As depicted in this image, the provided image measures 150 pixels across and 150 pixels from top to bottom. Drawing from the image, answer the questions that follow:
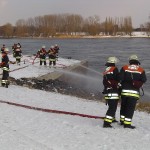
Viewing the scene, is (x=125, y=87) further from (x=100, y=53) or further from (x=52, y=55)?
(x=100, y=53)

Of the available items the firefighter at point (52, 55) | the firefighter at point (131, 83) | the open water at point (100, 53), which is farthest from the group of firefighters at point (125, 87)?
the firefighter at point (52, 55)

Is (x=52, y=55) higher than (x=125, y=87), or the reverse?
(x=125, y=87)

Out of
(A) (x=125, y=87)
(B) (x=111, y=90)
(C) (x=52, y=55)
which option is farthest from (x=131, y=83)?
(C) (x=52, y=55)

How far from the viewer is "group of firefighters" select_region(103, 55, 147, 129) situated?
8.21 meters

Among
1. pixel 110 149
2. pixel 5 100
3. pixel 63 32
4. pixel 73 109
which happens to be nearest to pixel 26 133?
pixel 110 149

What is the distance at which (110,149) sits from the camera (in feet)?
22.7

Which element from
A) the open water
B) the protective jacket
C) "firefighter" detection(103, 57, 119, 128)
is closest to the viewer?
the protective jacket

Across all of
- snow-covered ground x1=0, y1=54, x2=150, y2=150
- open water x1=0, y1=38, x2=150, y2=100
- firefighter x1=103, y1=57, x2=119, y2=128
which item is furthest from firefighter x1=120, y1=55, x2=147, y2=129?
open water x1=0, y1=38, x2=150, y2=100

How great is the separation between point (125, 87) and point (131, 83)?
168mm

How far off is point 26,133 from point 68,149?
139cm

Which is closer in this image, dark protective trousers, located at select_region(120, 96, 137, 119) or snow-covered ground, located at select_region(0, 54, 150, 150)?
snow-covered ground, located at select_region(0, 54, 150, 150)

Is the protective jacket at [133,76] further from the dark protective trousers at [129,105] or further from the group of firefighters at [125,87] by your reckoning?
the dark protective trousers at [129,105]

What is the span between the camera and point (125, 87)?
829cm

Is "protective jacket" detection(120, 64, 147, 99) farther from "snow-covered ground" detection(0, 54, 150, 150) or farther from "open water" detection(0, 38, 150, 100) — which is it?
"open water" detection(0, 38, 150, 100)
